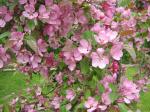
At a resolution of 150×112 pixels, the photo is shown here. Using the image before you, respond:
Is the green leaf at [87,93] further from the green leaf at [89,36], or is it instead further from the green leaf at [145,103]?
the green leaf at [145,103]

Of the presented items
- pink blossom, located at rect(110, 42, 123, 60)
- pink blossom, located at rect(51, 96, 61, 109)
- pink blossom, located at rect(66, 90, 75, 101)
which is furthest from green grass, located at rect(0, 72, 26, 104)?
pink blossom, located at rect(110, 42, 123, 60)

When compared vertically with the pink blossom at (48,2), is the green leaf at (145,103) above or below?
below

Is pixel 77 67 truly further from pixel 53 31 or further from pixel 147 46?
pixel 147 46

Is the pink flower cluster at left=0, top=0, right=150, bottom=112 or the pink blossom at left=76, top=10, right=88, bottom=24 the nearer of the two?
the pink flower cluster at left=0, top=0, right=150, bottom=112

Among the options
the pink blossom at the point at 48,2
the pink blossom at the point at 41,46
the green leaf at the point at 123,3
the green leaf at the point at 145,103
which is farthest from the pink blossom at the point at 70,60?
the green leaf at the point at 145,103

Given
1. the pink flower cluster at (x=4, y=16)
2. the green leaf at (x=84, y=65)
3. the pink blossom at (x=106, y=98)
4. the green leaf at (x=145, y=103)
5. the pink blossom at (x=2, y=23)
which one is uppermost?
the pink flower cluster at (x=4, y=16)

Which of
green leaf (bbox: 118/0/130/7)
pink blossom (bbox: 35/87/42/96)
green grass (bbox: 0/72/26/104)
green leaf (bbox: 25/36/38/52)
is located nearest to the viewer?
green leaf (bbox: 25/36/38/52)

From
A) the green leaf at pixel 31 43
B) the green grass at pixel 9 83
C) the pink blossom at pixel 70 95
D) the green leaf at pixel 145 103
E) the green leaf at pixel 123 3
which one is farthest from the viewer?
the green grass at pixel 9 83

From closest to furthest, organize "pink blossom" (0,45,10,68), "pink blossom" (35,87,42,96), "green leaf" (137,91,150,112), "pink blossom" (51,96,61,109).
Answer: "pink blossom" (0,45,10,68) → "pink blossom" (51,96,61,109) → "pink blossom" (35,87,42,96) → "green leaf" (137,91,150,112)

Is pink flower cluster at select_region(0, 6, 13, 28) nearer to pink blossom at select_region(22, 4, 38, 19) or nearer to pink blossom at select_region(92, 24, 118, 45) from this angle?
pink blossom at select_region(22, 4, 38, 19)

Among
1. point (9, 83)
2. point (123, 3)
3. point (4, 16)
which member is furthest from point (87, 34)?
point (9, 83)
